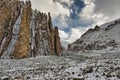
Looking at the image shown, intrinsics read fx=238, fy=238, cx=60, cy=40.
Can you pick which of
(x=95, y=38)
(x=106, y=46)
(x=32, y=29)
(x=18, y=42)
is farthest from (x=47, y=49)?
(x=95, y=38)

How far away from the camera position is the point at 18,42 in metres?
46.3

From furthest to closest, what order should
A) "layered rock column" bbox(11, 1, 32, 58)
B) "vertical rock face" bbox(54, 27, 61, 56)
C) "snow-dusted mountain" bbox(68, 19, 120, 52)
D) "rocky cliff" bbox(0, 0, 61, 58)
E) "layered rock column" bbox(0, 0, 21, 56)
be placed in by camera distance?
"snow-dusted mountain" bbox(68, 19, 120, 52)
"vertical rock face" bbox(54, 27, 61, 56)
"layered rock column" bbox(0, 0, 21, 56)
"rocky cliff" bbox(0, 0, 61, 58)
"layered rock column" bbox(11, 1, 32, 58)

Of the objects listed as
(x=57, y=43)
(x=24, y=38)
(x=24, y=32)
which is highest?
(x=24, y=32)

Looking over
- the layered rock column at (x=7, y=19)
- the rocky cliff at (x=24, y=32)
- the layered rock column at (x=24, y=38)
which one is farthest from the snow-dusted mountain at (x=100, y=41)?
the layered rock column at (x=7, y=19)

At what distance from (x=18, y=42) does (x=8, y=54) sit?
3.02 meters

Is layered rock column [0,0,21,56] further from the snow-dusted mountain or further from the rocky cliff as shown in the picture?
the snow-dusted mountain

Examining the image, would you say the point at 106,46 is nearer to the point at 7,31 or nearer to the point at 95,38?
the point at 95,38

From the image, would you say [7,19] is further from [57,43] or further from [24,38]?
[57,43]

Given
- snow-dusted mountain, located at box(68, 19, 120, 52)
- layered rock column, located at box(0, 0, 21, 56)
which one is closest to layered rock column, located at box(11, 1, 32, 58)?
layered rock column, located at box(0, 0, 21, 56)

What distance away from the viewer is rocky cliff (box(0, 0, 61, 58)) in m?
46.4

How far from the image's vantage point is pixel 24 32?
4869 centimetres

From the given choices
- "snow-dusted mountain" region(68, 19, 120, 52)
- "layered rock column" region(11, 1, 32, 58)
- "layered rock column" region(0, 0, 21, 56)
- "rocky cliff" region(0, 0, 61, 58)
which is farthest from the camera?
"snow-dusted mountain" region(68, 19, 120, 52)

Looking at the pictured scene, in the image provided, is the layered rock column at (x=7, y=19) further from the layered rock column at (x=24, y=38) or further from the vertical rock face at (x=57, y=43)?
the vertical rock face at (x=57, y=43)

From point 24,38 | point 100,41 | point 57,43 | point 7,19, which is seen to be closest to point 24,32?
point 24,38
